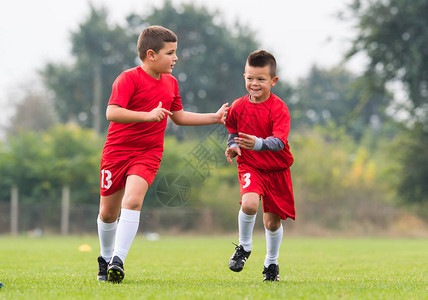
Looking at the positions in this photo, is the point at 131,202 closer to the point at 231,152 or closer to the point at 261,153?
the point at 231,152

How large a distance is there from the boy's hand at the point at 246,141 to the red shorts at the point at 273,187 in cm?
35

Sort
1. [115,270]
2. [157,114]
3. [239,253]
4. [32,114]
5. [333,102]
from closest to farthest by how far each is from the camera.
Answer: [115,270] < [157,114] < [239,253] < [32,114] < [333,102]

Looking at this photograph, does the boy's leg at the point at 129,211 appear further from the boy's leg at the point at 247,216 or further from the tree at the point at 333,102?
the tree at the point at 333,102

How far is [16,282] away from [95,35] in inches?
1449

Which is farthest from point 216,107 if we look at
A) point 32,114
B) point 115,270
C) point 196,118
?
point 115,270

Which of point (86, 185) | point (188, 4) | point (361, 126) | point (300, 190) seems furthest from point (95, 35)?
point (361, 126)

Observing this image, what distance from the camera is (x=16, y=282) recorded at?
5.43 m

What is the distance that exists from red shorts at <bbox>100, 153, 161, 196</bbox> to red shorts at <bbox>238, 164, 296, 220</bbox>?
84 cm

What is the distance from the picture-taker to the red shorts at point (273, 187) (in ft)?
18.3

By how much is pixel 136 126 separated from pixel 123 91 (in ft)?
1.16

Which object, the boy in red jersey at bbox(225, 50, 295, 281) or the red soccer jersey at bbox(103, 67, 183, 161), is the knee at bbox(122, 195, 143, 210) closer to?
the red soccer jersey at bbox(103, 67, 183, 161)

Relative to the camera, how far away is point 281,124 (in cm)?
552

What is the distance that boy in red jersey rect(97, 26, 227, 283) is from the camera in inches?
208

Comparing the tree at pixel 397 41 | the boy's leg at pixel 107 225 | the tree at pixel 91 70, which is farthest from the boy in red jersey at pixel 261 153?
the tree at pixel 91 70
